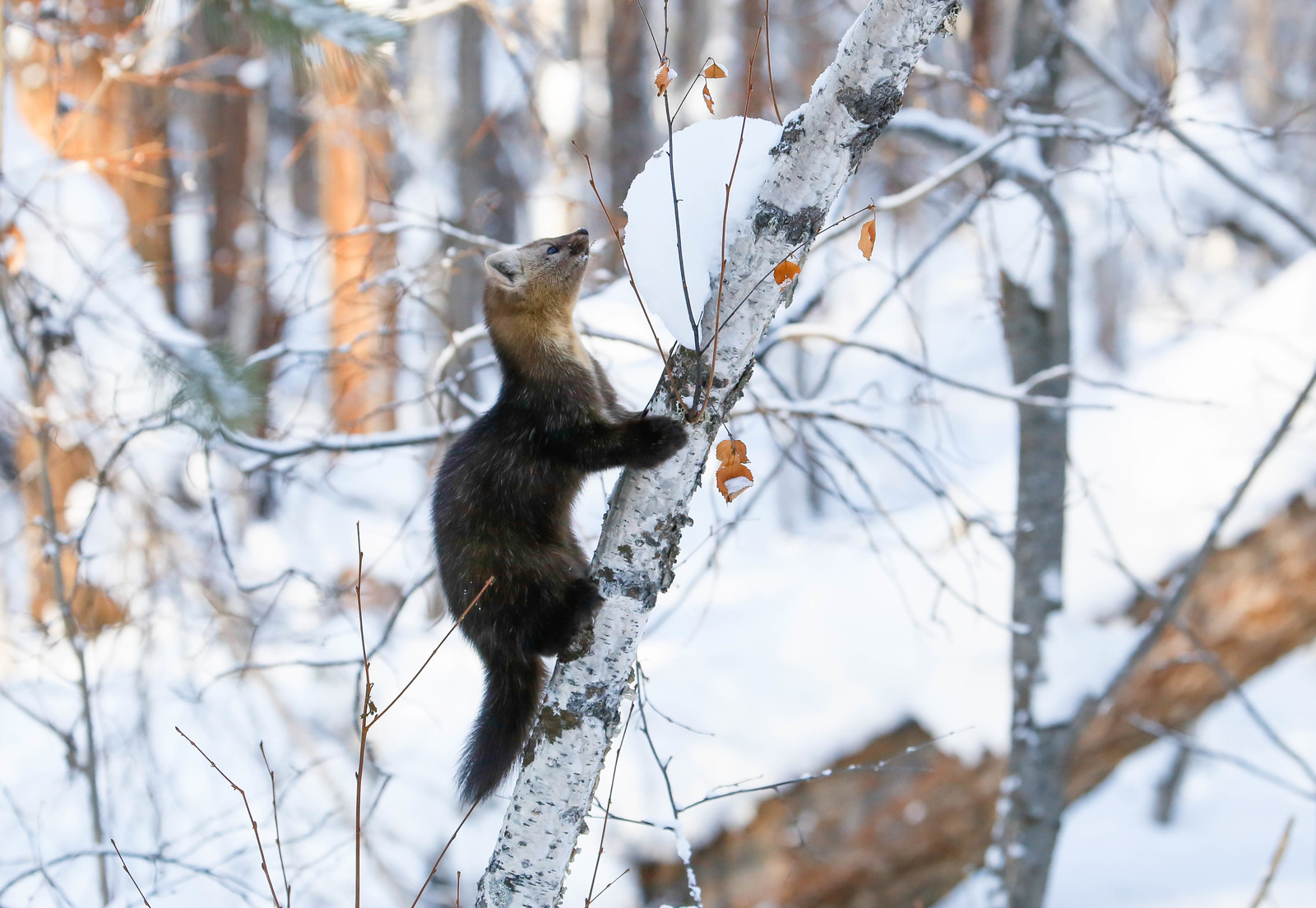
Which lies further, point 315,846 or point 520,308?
point 315,846

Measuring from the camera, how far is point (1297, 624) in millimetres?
5281

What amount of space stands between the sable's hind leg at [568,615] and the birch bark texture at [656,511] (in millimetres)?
48

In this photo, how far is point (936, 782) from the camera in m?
5.13

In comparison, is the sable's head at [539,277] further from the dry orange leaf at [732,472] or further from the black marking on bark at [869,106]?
the black marking on bark at [869,106]

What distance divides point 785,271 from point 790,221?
0.12 m

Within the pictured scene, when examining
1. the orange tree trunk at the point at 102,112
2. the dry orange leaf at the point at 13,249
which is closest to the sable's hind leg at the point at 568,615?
the orange tree trunk at the point at 102,112

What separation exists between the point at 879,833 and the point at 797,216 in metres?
4.23

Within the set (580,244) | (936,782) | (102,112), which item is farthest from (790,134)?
(102,112)

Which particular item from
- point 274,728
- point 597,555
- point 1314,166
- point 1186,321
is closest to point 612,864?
point 274,728

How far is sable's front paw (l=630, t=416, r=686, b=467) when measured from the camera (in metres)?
2.01

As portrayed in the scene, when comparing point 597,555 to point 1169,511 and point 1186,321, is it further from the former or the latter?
point 1169,511

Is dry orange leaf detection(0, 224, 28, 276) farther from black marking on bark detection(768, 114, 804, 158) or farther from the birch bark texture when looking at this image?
black marking on bark detection(768, 114, 804, 158)

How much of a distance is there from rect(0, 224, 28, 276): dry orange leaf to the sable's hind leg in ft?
8.35

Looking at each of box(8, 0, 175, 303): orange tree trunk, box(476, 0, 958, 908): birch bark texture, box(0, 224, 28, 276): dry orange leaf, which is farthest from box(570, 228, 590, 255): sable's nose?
box(0, 224, 28, 276): dry orange leaf
